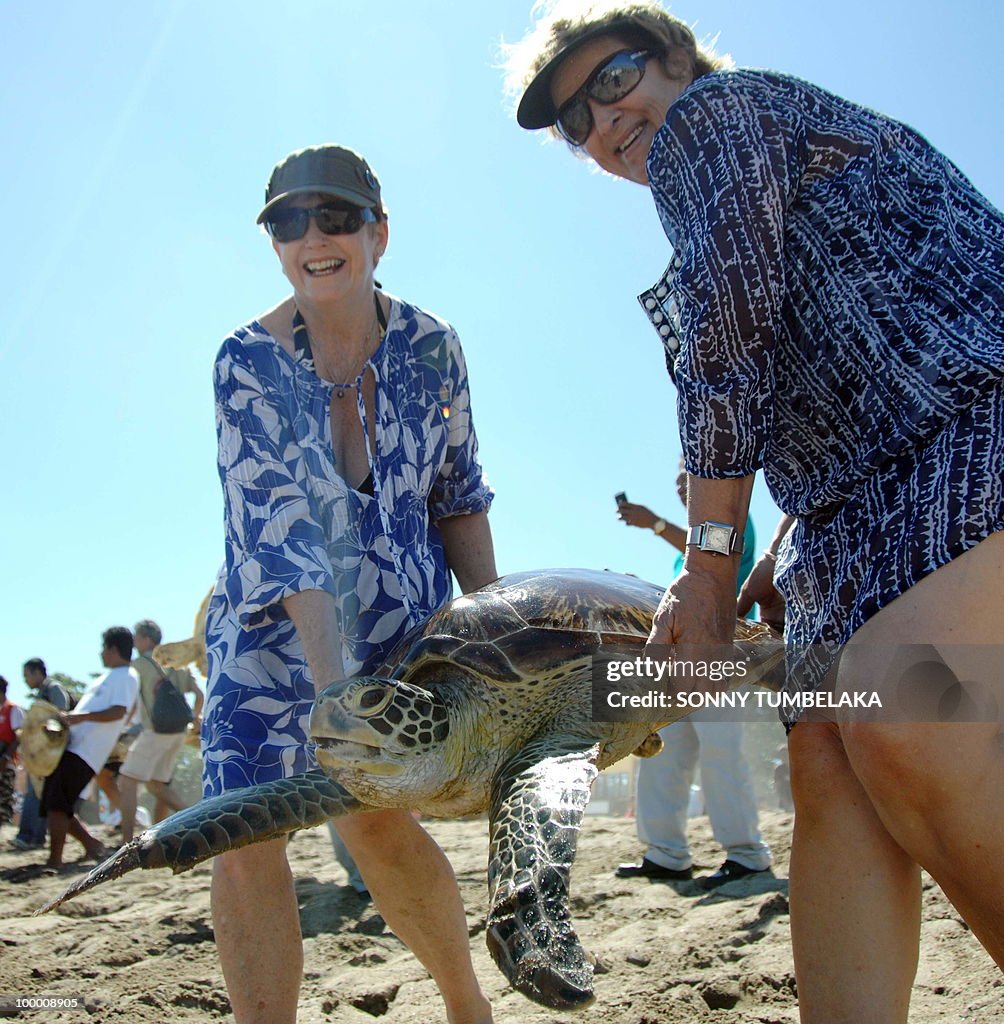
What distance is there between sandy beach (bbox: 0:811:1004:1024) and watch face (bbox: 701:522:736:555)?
4.61 feet

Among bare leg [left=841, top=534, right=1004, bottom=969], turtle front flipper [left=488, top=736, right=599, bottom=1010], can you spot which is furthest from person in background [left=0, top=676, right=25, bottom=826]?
bare leg [left=841, top=534, right=1004, bottom=969]

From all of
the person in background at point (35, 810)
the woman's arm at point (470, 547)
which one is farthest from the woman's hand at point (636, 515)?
the person in background at point (35, 810)

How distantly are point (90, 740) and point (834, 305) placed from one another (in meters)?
7.06

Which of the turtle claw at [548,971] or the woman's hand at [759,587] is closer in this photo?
the turtle claw at [548,971]

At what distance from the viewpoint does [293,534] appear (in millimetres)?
2266

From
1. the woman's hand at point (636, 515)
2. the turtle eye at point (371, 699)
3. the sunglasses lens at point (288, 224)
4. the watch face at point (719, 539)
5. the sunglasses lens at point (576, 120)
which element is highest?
the sunglasses lens at point (288, 224)

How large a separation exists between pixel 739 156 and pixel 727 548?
63cm

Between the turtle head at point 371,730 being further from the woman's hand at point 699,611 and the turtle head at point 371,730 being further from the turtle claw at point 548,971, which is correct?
the woman's hand at point 699,611

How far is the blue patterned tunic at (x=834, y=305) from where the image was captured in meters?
1.40

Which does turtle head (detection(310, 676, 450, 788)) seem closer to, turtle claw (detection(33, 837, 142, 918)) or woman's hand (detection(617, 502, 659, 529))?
turtle claw (detection(33, 837, 142, 918))

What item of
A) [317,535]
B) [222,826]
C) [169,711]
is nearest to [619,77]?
[317,535]

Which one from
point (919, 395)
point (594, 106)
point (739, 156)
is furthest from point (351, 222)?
point (919, 395)

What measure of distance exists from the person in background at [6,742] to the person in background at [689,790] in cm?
602

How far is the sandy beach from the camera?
2.51 meters
